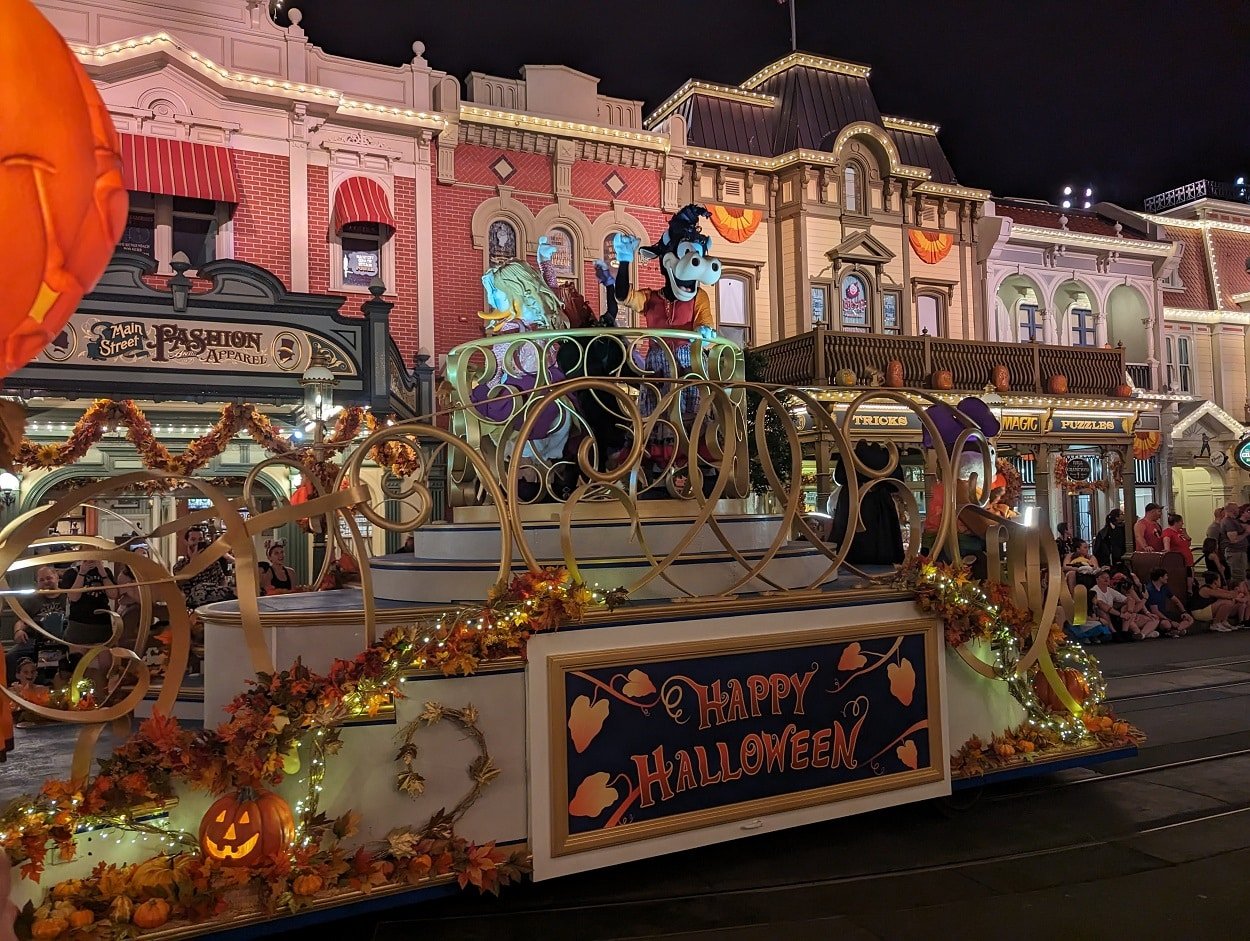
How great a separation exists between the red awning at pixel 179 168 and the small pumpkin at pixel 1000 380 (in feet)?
43.9

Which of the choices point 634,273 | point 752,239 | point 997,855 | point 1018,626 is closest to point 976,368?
point 752,239

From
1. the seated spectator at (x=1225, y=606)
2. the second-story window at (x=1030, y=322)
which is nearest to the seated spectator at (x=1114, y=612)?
the seated spectator at (x=1225, y=606)

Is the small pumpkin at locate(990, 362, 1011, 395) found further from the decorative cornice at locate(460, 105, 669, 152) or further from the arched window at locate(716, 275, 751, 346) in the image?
the decorative cornice at locate(460, 105, 669, 152)

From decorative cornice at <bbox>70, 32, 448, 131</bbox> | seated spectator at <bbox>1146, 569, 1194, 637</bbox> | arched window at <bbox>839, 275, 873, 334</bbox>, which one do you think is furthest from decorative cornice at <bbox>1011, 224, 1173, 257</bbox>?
decorative cornice at <bbox>70, 32, 448, 131</bbox>

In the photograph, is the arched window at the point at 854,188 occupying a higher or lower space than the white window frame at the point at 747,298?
higher

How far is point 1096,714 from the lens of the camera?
195 inches

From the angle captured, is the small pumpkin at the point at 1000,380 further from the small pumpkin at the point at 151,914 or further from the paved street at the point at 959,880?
the small pumpkin at the point at 151,914

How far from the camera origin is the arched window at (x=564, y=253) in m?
15.1

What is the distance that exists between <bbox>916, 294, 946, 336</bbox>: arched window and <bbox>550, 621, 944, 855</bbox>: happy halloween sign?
15431 mm

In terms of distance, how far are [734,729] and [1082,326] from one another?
2043 cm

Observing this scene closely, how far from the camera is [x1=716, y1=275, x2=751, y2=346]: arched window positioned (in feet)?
54.8

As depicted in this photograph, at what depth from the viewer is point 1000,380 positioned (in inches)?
647

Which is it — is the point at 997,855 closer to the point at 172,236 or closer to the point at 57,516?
the point at 57,516

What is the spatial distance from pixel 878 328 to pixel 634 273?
5.38 meters
